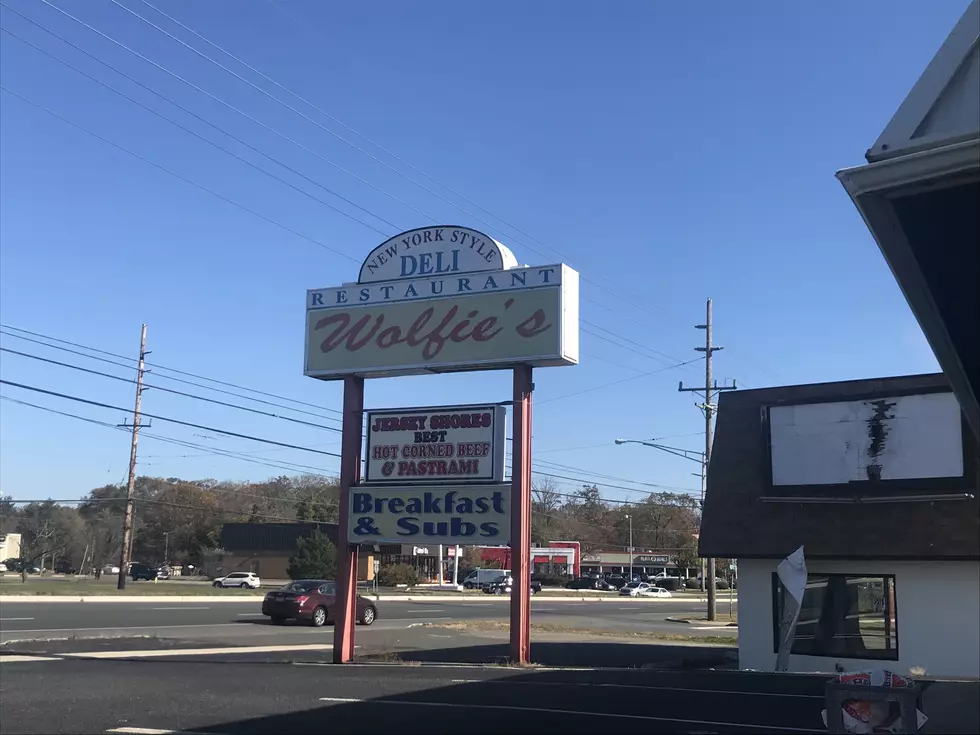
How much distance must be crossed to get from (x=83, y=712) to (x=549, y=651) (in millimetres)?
12477

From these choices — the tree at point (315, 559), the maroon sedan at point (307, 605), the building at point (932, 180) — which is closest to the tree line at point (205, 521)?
the tree at point (315, 559)

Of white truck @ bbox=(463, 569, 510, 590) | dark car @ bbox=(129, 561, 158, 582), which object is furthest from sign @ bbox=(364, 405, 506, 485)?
dark car @ bbox=(129, 561, 158, 582)

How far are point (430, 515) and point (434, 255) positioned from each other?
197 inches

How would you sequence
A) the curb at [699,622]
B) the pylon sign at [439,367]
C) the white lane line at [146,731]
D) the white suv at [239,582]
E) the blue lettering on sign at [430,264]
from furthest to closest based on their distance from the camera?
1. the white suv at [239,582]
2. the curb at [699,622]
3. the blue lettering on sign at [430,264]
4. the pylon sign at [439,367]
5. the white lane line at [146,731]

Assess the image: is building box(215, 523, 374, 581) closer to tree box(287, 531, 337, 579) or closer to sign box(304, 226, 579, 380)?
tree box(287, 531, 337, 579)

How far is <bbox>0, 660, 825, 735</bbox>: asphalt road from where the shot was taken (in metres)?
10.7

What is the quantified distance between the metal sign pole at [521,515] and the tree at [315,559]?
1577 inches

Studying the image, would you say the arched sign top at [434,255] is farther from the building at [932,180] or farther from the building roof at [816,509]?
the building at [932,180]

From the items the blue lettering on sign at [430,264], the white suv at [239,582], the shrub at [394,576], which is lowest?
the white suv at [239,582]

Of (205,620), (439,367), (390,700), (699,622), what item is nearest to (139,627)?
(205,620)

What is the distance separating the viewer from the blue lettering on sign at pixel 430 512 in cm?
1700

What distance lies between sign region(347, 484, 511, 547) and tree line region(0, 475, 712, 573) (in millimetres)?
74499

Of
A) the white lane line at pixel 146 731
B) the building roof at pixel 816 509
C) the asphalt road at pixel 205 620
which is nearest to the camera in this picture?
the white lane line at pixel 146 731

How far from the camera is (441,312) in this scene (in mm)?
17969
